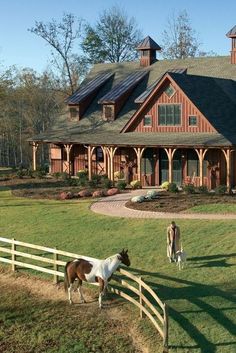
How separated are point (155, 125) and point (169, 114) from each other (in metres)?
1.38

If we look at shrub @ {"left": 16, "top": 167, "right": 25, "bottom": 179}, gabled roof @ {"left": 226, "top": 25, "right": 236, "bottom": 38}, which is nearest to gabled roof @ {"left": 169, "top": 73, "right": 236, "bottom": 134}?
gabled roof @ {"left": 226, "top": 25, "right": 236, "bottom": 38}

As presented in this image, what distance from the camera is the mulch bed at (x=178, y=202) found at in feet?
91.7

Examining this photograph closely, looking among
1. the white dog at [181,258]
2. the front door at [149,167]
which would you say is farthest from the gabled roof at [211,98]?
the white dog at [181,258]

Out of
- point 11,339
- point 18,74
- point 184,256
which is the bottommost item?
point 11,339

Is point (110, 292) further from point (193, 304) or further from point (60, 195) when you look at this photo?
point (60, 195)

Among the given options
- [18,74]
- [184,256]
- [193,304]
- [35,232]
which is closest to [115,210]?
[35,232]

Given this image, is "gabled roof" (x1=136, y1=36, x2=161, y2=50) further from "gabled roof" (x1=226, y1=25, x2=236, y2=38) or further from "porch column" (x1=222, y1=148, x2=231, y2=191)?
"porch column" (x1=222, y1=148, x2=231, y2=191)

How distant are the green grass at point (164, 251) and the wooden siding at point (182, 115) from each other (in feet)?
30.6

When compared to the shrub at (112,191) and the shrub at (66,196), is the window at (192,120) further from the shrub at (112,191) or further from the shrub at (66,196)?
the shrub at (66,196)

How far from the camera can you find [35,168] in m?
44.5

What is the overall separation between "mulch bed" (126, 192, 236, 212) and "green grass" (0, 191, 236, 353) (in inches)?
93.3

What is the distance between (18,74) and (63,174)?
4456 centimetres

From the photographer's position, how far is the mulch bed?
28.0 meters

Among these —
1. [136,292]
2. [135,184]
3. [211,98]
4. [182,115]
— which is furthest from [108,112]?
[136,292]
